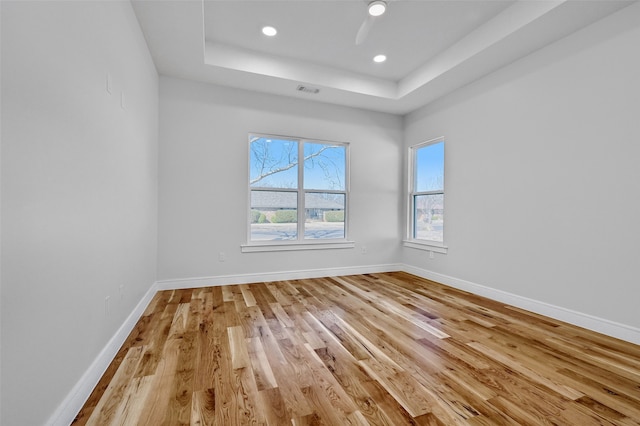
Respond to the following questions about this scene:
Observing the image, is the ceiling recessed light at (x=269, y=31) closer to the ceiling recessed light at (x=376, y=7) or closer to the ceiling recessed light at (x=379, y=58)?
the ceiling recessed light at (x=376, y=7)

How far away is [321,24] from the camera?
10.1ft

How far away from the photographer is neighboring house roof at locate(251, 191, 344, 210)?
428 centimetres

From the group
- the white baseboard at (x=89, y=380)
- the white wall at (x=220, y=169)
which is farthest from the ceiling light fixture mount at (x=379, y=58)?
the white baseboard at (x=89, y=380)

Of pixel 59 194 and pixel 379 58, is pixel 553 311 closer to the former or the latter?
pixel 379 58

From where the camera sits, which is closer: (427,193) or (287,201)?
(287,201)

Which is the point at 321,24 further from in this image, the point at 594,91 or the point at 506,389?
the point at 506,389

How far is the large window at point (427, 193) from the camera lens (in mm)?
4441

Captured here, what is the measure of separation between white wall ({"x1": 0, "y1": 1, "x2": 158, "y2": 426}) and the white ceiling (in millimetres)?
828

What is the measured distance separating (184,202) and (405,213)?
137 inches

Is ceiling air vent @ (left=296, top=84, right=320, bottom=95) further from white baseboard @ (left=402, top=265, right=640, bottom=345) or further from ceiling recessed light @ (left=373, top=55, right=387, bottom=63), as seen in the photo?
white baseboard @ (left=402, top=265, right=640, bottom=345)

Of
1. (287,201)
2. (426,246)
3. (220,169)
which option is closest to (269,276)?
(287,201)

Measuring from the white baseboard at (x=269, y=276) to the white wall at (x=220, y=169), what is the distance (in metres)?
0.07

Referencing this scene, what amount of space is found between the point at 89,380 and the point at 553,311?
377 cm

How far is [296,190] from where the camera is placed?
4484 mm
